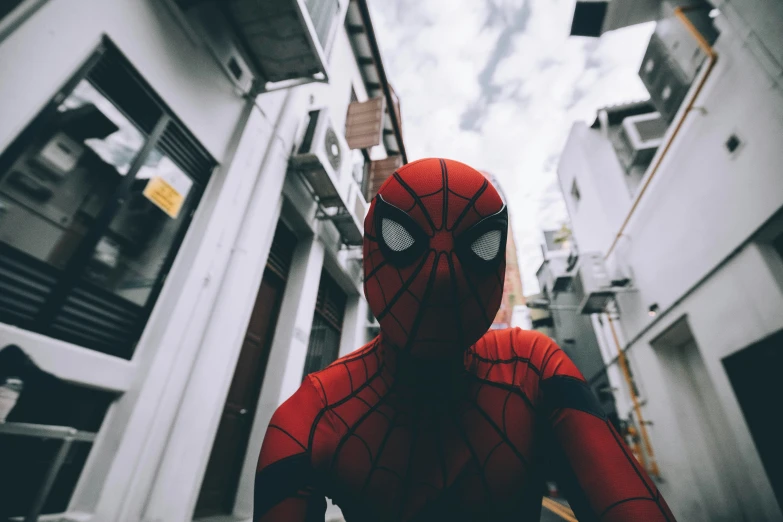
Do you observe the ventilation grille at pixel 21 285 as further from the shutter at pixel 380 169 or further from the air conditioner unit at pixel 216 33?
the shutter at pixel 380 169

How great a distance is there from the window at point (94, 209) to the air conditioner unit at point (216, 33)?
1.02 meters

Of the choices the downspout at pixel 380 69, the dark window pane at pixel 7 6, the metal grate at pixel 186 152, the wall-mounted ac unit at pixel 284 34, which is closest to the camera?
the dark window pane at pixel 7 6

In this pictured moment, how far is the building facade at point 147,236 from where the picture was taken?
2395mm

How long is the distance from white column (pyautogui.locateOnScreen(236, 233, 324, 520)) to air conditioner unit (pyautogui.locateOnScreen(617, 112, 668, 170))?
883 centimetres

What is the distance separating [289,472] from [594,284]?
9213mm

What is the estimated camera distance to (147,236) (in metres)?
3.30

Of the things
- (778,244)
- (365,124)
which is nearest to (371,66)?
(365,124)

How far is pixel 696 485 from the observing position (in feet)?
20.9

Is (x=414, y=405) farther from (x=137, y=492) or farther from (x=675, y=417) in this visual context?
(x=675, y=417)

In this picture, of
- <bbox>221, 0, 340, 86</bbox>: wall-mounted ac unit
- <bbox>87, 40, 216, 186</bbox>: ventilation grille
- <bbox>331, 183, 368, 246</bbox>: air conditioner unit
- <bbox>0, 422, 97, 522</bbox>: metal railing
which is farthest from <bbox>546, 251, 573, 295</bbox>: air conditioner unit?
<bbox>0, 422, 97, 522</bbox>: metal railing

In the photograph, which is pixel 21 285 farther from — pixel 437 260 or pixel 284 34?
pixel 284 34

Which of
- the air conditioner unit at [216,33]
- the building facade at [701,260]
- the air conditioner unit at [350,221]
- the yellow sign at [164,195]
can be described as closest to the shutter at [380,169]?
the air conditioner unit at [350,221]

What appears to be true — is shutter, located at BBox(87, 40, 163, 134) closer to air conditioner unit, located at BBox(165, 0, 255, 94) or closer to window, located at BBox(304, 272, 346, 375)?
air conditioner unit, located at BBox(165, 0, 255, 94)

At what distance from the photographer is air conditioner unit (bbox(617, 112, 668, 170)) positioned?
8.92 metres
